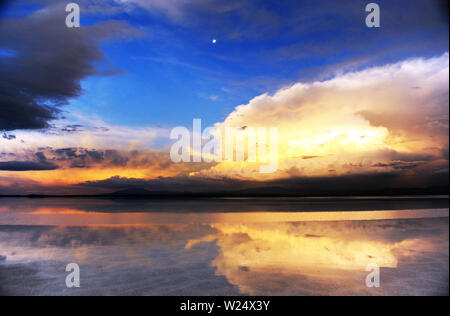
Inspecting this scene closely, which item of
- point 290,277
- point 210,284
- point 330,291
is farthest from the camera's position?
point 290,277

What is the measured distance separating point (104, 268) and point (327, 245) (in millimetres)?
6707

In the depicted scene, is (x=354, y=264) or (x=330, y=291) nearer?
(x=330, y=291)

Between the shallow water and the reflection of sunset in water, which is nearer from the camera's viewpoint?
the shallow water

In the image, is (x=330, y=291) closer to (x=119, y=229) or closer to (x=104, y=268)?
(x=104, y=268)

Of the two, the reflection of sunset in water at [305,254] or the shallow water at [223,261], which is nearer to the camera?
the shallow water at [223,261]

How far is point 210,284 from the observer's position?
20.1ft

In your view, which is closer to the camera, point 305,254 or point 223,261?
point 223,261
